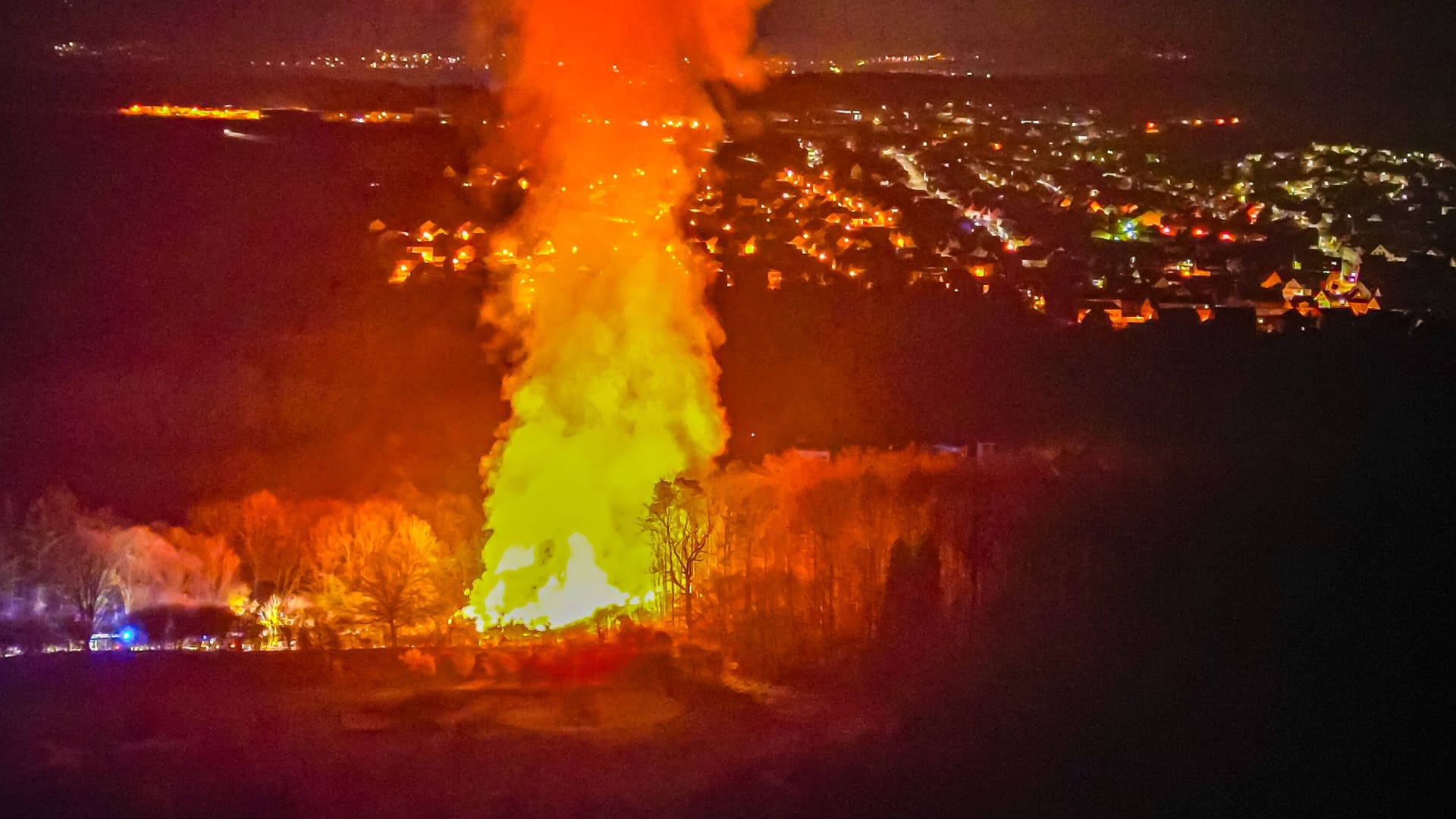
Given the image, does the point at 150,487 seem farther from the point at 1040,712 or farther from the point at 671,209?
the point at 1040,712

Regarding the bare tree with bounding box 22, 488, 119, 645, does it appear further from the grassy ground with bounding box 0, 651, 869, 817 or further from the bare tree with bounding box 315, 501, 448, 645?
the grassy ground with bounding box 0, 651, 869, 817

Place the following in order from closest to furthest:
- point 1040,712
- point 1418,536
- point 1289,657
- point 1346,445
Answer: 1. point 1040,712
2. point 1289,657
3. point 1418,536
4. point 1346,445

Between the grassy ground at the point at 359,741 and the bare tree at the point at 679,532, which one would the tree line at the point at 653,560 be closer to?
the bare tree at the point at 679,532

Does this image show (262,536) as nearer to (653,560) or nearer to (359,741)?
(653,560)

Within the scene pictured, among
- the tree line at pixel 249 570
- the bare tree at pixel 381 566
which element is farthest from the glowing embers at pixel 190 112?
the bare tree at pixel 381 566

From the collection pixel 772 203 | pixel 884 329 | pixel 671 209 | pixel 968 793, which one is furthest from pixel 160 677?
pixel 884 329

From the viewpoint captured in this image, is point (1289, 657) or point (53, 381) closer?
point (1289, 657)

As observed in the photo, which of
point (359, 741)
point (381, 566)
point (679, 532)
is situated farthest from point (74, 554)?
point (359, 741)

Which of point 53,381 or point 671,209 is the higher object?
point 671,209
